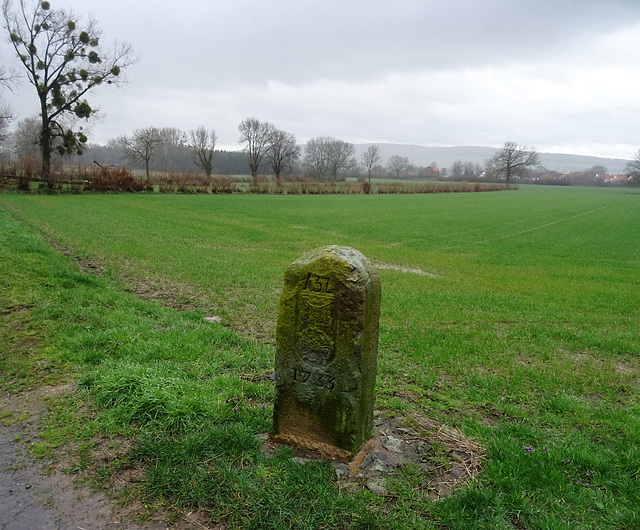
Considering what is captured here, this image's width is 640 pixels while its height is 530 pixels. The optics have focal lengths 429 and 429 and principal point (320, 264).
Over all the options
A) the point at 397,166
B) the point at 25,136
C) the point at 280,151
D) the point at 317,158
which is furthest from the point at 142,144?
the point at 397,166

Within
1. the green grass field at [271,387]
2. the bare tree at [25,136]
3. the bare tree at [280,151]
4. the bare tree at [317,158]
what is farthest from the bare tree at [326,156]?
the green grass field at [271,387]

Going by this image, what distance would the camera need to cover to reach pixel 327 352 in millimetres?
3498

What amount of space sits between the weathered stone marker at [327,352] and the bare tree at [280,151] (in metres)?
95.2

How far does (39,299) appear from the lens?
6957mm

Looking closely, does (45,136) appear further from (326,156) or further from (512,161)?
(512,161)

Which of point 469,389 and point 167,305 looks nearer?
point 469,389

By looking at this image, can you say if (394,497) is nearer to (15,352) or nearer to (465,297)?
(15,352)

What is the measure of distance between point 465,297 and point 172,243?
11.0 meters

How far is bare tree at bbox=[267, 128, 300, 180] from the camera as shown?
97.1 metres

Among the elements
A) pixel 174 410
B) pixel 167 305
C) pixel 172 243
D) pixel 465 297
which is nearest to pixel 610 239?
pixel 465 297

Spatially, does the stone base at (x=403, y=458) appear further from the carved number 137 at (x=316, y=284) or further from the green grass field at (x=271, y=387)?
the carved number 137 at (x=316, y=284)

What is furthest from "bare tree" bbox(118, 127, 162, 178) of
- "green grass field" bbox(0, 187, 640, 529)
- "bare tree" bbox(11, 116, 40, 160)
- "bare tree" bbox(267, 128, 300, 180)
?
"green grass field" bbox(0, 187, 640, 529)

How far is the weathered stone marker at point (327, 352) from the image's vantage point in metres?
3.40

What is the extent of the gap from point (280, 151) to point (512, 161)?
74.5m
